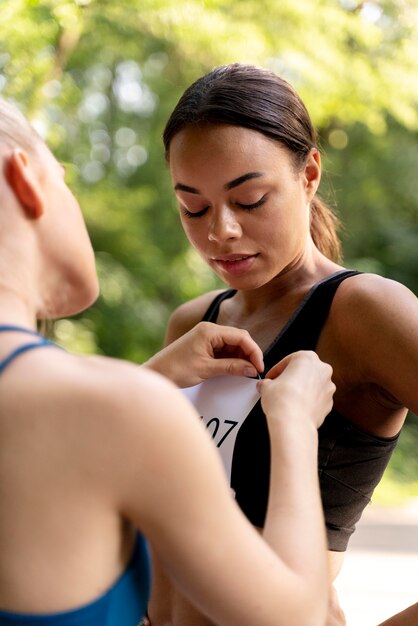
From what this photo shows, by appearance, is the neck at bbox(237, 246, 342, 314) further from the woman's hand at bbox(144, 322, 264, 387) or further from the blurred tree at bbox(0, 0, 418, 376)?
the blurred tree at bbox(0, 0, 418, 376)

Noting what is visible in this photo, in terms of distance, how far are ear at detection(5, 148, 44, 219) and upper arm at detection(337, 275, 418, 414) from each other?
25.9 inches

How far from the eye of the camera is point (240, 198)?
1624 mm

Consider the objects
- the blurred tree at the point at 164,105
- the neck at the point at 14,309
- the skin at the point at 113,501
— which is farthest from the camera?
the blurred tree at the point at 164,105

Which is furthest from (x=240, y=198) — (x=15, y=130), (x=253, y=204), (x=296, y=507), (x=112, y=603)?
(x=112, y=603)

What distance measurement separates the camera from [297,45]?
5828 mm

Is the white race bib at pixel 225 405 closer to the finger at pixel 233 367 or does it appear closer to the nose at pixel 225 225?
the finger at pixel 233 367

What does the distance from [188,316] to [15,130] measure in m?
1.07

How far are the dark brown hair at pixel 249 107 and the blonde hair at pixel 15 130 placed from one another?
0.63 meters

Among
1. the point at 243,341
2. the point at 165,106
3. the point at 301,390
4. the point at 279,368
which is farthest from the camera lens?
the point at 165,106

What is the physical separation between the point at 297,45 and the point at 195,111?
443cm

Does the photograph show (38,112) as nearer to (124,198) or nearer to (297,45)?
(297,45)

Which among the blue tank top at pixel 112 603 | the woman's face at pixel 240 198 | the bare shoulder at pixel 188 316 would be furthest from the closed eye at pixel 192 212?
the blue tank top at pixel 112 603

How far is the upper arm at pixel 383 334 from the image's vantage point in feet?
4.64

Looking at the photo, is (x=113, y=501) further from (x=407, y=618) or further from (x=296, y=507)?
(x=407, y=618)
